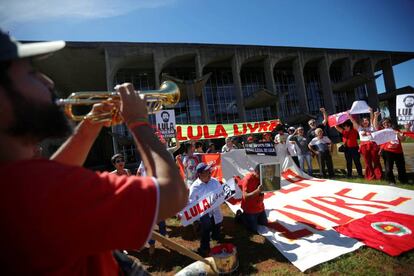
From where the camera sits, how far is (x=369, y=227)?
4.74 m

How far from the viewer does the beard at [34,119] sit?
0.99 meters

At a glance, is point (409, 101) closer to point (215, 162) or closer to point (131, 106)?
point (215, 162)

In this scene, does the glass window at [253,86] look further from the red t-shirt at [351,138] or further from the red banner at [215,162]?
the red banner at [215,162]

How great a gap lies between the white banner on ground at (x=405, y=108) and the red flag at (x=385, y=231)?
12.2 feet

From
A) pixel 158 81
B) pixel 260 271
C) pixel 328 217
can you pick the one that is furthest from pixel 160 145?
pixel 158 81

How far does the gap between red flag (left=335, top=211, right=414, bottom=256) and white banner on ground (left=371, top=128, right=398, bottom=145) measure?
10.3ft

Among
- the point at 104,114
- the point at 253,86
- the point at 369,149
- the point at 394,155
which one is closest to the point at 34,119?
the point at 104,114

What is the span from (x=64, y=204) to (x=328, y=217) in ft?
19.5

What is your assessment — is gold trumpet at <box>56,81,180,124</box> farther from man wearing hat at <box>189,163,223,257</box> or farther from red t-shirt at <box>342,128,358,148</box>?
red t-shirt at <box>342,128,358,148</box>

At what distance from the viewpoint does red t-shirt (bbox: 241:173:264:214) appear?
5.65m

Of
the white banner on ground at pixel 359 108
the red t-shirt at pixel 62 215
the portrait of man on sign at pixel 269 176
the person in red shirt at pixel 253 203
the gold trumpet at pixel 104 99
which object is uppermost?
the white banner on ground at pixel 359 108

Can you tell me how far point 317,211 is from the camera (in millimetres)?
6113

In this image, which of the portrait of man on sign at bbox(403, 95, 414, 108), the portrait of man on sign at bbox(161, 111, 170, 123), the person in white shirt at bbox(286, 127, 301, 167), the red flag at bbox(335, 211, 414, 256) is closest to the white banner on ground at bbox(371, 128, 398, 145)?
the portrait of man on sign at bbox(403, 95, 414, 108)

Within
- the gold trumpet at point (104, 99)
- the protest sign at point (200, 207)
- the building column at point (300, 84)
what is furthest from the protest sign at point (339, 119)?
the building column at point (300, 84)
